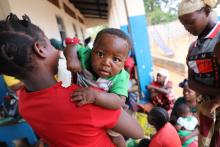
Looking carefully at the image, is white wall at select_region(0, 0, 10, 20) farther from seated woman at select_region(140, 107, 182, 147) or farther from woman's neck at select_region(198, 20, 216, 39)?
woman's neck at select_region(198, 20, 216, 39)

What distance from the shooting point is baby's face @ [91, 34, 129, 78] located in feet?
4.07

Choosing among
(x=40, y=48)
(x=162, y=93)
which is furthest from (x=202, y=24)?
(x=162, y=93)

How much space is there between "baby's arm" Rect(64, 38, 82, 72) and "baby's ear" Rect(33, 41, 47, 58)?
0.48 feet

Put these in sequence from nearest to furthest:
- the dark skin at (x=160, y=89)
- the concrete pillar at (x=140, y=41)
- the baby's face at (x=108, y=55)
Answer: the baby's face at (x=108, y=55)
the dark skin at (x=160, y=89)
the concrete pillar at (x=140, y=41)

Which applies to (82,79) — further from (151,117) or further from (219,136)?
(151,117)

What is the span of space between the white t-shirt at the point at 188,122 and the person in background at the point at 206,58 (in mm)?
1139

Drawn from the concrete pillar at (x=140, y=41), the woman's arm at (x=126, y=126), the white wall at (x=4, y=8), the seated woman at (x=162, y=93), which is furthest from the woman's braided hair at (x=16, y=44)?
the concrete pillar at (x=140, y=41)

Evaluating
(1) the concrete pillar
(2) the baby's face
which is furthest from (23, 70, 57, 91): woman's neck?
(1) the concrete pillar

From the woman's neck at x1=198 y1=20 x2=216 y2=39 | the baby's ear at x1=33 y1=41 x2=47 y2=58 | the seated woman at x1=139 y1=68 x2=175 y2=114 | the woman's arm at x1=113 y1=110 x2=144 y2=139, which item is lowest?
the seated woman at x1=139 y1=68 x2=175 y2=114

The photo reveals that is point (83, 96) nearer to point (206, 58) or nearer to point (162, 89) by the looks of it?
point (206, 58)

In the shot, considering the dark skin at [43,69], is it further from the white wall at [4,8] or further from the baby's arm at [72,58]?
the white wall at [4,8]

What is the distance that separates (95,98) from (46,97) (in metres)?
0.19

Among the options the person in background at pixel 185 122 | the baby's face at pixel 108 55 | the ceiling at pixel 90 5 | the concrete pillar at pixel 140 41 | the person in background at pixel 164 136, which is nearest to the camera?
the baby's face at pixel 108 55

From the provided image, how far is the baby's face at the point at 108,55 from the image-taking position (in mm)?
1240
